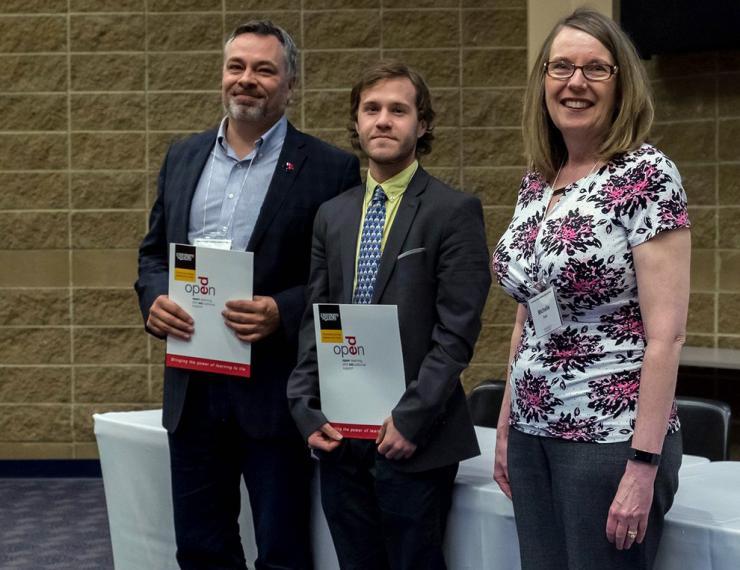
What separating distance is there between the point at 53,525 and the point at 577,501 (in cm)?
334

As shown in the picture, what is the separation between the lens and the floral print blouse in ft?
6.07

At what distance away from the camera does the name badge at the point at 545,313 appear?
1.92 meters

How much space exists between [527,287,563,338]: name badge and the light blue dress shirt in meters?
0.92

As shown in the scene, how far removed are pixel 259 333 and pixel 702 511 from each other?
1065 mm

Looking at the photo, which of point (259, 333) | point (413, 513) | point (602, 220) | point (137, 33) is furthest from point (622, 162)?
point (137, 33)

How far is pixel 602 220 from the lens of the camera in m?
1.87

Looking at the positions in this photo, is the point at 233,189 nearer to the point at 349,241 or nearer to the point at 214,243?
the point at 214,243

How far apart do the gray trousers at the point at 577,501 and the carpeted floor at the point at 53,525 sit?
2.41 meters

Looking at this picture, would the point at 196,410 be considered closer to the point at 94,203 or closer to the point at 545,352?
the point at 545,352

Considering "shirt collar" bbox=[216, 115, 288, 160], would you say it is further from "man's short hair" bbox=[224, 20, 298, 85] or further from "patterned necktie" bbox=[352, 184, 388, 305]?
"patterned necktie" bbox=[352, 184, 388, 305]

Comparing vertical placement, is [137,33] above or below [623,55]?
above

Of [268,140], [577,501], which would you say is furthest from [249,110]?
[577,501]

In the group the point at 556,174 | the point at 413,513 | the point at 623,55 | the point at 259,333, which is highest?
the point at 623,55

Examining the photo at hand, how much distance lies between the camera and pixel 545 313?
1949 mm
